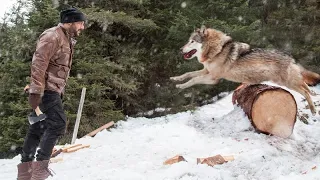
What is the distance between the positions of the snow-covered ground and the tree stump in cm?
20

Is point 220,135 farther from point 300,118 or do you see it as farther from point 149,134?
point 300,118

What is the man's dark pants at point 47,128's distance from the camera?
4.30 meters

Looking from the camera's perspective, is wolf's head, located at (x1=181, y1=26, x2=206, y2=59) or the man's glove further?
wolf's head, located at (x1=181, y1=26, x2=206, y2=59)

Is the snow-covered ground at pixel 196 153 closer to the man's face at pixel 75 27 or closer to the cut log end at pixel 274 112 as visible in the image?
the cut log end at pixel 274 112

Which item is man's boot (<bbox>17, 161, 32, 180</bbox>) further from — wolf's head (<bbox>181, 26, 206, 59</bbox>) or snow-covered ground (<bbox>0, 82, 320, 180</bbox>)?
wolf's head (<bbox>181, 26, 206, 59</bbox>)

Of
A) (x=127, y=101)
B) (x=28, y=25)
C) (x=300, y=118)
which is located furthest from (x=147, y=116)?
(x=300, y=118)

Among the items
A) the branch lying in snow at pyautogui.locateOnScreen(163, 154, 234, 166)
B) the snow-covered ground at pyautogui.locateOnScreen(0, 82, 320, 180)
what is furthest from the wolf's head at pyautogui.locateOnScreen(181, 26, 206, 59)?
the branch lying in snow at pyautogui.locateOnScreen(163, 154, 234, 166)

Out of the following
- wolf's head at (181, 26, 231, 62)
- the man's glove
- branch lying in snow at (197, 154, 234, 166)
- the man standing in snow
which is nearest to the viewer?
the man's glove

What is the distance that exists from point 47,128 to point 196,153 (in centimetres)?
257

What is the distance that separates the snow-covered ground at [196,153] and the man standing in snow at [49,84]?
52cm

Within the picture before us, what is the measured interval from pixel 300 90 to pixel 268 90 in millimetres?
669

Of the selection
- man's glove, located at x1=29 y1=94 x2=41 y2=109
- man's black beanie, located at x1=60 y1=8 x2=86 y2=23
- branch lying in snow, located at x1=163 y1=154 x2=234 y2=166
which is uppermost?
man's black beanie, located at x1=60 y1=8 x2=86 y2=23

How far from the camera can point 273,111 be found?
Answer: 22.9 ft

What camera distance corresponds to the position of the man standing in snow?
4.18 m
